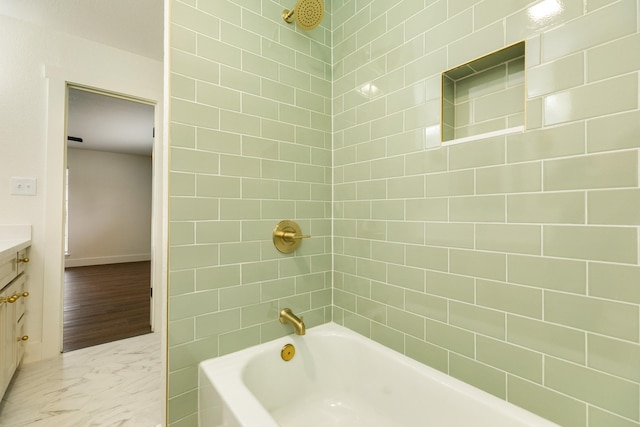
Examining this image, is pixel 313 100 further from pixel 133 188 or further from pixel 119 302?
pixel 133 188

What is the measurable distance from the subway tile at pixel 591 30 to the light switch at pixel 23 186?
313cm

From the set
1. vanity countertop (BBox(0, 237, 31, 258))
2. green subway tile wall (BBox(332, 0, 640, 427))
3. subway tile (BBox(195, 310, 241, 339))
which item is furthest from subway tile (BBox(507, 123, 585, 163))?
vanity countertop (BBox(0, 237, 31, 258))

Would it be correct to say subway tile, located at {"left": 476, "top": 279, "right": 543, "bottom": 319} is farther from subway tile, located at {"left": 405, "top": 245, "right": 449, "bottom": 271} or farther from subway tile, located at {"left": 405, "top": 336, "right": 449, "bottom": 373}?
subway tile, located at {"left": 405, "top": 336, "right": 449, "bottom": 373}

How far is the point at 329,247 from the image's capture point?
1638 mm

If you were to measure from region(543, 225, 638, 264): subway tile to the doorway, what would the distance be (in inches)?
125

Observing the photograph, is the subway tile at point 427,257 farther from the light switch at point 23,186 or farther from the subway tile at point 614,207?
the light switch at point 23,186

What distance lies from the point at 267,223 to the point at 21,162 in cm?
211

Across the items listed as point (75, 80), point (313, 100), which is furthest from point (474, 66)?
point (75, 80)

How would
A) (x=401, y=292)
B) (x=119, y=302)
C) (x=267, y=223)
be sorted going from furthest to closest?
(x=119, y=302), (x=267, y=223), (x=401, y=292)

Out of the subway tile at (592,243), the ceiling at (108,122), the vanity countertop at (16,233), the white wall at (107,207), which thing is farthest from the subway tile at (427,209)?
the white wall at (107,207)

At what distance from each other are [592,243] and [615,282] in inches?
4.4

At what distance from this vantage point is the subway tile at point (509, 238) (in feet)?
2.86

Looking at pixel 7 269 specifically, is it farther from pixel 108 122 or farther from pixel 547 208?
pixel 108 122

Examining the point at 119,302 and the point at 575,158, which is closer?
the point at 575,158
